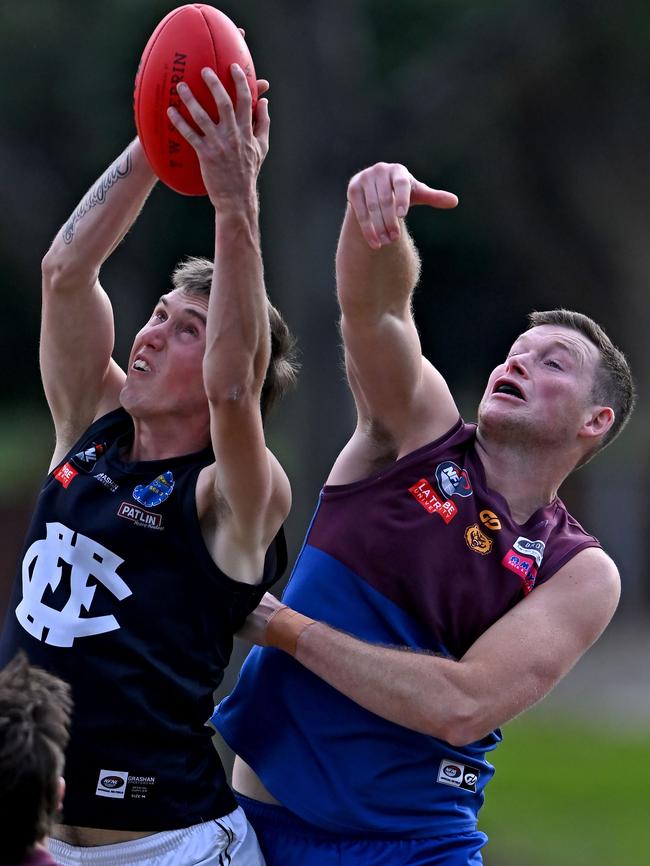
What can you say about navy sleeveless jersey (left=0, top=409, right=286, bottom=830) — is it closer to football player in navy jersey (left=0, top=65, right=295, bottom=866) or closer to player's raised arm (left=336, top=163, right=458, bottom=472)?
football player in navy jersey (left=0, top=65, right=295, bottom=866)

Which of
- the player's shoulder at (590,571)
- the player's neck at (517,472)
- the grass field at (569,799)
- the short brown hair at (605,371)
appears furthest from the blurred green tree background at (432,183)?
the player's shoulder at (590,571)

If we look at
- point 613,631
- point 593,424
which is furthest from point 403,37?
point 613,631

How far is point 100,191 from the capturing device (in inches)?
172

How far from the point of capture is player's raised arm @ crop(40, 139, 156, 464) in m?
4.33

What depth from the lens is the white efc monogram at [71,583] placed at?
396 cm

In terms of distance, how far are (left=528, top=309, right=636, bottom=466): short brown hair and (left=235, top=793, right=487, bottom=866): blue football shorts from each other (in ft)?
4.60

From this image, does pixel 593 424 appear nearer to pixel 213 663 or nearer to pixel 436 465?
pixel 436 465

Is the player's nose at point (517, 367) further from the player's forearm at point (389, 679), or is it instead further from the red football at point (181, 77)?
the red football at point (181, 77)

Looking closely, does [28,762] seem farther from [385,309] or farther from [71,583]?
[385,309]

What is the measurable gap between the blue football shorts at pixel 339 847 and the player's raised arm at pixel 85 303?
136 centimetres

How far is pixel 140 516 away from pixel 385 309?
97cm

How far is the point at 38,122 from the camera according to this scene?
13539 millimetres

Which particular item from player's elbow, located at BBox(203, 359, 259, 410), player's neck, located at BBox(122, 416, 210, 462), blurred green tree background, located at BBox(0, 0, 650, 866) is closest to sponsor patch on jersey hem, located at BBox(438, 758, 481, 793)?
player's neck, located at BBox(122, 416, 210, 462)

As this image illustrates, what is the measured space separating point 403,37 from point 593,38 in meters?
1.47
